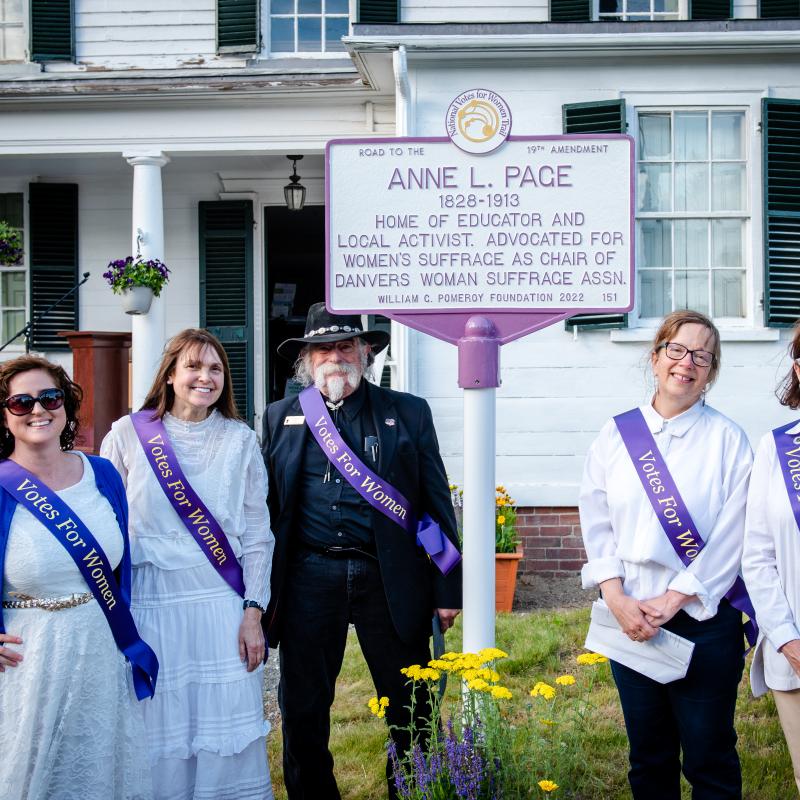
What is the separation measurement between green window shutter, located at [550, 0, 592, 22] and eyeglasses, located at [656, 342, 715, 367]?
6694 millimetres

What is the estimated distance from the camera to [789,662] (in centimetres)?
267

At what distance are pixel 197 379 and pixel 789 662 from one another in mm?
1954

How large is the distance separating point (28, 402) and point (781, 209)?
20.9ft

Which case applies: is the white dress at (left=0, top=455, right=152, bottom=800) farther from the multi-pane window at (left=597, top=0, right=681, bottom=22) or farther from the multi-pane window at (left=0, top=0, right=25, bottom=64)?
the multi-pane window at (left=0, top=0, right=25, bottom=64)

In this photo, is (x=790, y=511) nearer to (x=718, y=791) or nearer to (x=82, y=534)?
(x=718, y=791)

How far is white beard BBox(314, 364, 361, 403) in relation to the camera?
11.4ft

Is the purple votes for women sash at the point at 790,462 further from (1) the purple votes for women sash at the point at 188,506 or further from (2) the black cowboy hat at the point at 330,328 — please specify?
(1) the purple votes for women sash at the point at 188,506

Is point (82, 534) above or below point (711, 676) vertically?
above

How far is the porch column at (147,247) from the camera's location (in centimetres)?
868

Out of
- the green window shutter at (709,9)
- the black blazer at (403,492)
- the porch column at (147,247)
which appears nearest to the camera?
the black blazer at (403,492)

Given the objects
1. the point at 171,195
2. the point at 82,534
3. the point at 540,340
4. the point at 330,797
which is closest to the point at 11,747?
the point at 82,534

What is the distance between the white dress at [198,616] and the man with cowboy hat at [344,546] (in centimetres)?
18

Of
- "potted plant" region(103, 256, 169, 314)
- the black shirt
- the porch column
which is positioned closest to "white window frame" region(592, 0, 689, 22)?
the porch column

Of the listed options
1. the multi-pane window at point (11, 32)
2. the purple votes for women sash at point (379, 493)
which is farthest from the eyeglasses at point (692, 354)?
the multi-pane window at point (11, 32)
